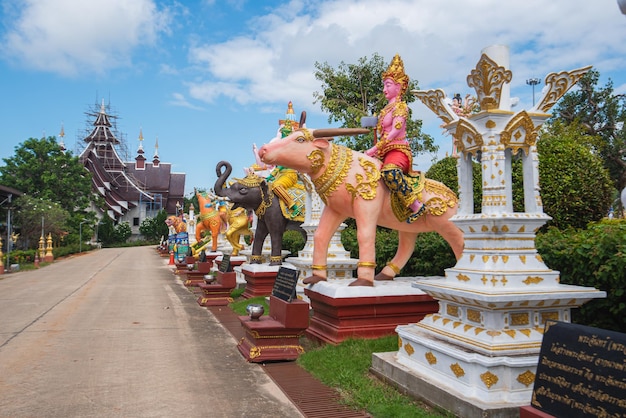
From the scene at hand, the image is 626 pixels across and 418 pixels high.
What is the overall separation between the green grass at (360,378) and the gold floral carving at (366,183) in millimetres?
1563

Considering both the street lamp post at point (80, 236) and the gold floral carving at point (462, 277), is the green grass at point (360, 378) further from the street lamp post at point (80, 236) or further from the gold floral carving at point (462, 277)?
the street lamp post at point (80, 236)

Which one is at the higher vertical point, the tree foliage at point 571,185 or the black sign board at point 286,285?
the tree foliage at point 571,185

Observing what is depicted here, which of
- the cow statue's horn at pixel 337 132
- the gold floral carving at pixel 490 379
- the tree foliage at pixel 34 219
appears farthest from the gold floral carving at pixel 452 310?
the tree foliage at pixel 34 219

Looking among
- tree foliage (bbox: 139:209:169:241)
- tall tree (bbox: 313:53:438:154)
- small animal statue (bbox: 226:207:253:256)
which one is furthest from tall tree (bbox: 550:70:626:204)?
tree foliage (bbox: 139:209:169:241)

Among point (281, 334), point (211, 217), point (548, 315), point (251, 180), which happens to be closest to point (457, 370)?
point (548, 315)

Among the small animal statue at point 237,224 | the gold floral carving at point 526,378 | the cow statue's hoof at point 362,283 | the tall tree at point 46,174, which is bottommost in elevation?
the gold floral carving at point 526,378

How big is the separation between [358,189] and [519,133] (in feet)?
6.80

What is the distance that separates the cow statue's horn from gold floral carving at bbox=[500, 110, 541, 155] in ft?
6.71

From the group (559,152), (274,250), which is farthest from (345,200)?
(559,152)

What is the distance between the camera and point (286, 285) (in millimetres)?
5559

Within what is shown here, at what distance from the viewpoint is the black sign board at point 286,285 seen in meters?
5.37

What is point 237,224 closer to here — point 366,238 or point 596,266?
point 366,238

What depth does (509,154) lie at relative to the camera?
3.89 meters

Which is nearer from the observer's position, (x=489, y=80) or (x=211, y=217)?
(x=489, y=80)
